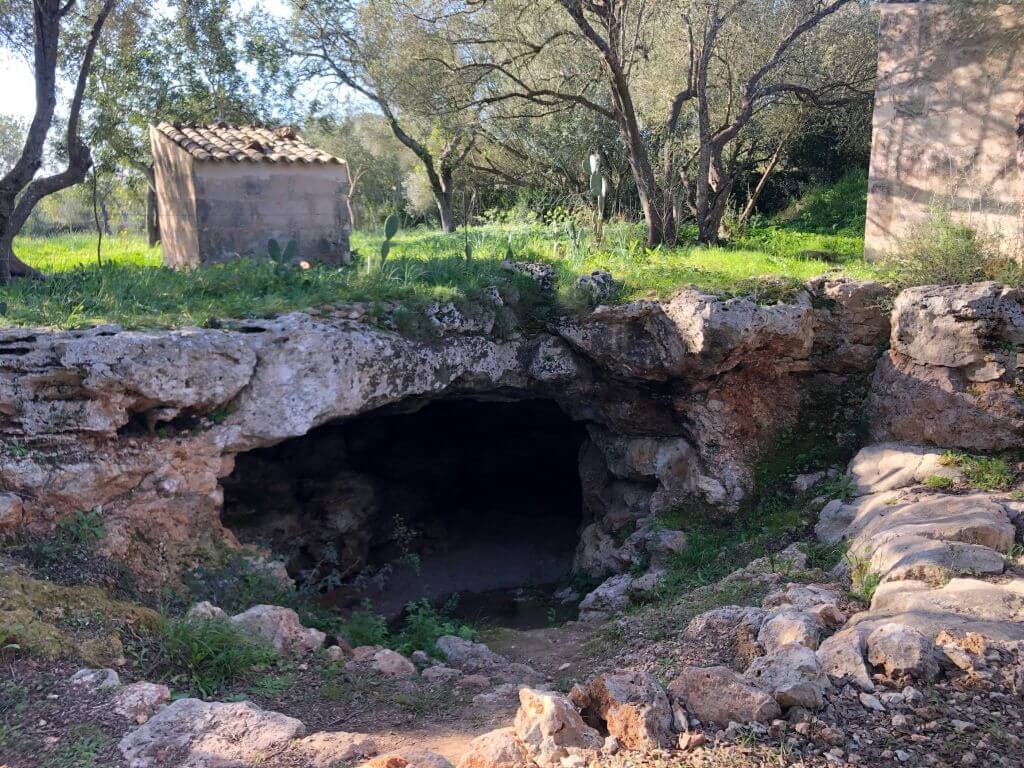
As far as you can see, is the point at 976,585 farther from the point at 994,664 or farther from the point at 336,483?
the point at 336,483

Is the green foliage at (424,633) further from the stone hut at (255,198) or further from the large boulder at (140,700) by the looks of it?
the stone hut at (255,198)

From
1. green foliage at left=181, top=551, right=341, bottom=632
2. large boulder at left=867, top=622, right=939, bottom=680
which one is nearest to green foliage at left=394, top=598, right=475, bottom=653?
green foliage at left=181, top=551, right=341, bottom=632

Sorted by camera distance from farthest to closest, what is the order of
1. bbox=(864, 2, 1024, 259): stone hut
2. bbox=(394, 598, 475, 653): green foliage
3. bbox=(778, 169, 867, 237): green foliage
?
1. bbox=(778, 169, 867, 237): green foliage
2. bbox=(864, 2, 1024, 259): stone hut
3. bbox=(394, 598, 475, 653): green foliage

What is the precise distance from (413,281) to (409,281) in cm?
6

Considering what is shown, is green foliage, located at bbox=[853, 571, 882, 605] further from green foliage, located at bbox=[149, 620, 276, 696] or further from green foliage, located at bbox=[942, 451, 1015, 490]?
green foliage, located at bbox=[149, 620, 276, 696]

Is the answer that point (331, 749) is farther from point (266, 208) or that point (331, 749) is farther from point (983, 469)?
point (266, 208)

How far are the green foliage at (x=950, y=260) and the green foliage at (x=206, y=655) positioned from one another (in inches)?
287

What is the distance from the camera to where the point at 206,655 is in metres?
5.81

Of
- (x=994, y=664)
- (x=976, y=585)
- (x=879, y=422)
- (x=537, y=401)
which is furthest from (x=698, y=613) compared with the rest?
(x=537, y=401)

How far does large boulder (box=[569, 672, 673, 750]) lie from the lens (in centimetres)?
430

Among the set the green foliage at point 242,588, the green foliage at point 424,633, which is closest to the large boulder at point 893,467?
the green foliage at point 424,633

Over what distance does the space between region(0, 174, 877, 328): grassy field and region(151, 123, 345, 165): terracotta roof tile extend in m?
1.89

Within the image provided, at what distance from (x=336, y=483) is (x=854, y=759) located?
8.29 meters

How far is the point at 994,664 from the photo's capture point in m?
4.66
